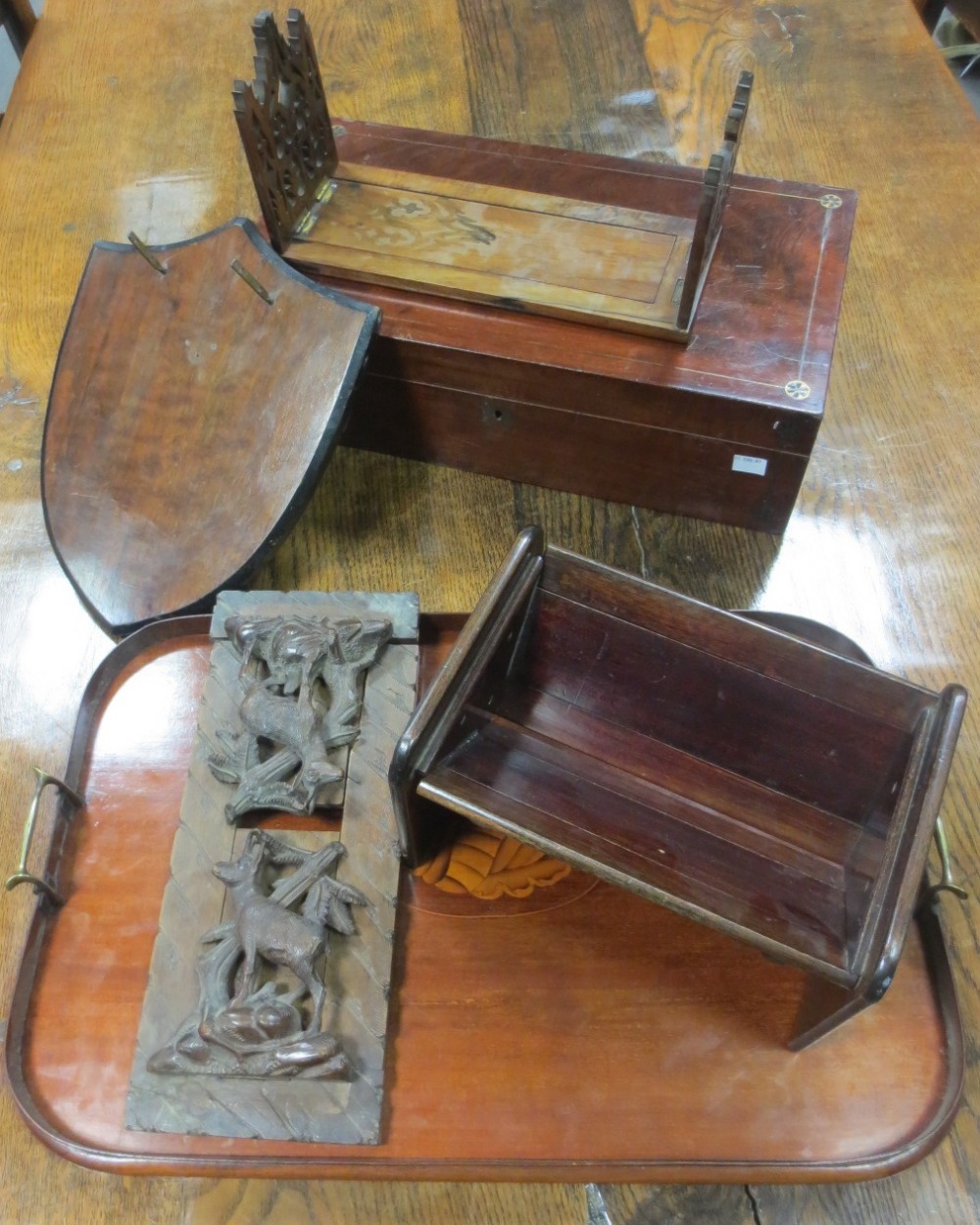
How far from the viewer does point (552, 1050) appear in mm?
904

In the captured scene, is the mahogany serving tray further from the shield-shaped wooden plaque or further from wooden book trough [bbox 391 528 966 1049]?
the shield-shaped wooden plaque

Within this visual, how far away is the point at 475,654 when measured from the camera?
913 millimetres

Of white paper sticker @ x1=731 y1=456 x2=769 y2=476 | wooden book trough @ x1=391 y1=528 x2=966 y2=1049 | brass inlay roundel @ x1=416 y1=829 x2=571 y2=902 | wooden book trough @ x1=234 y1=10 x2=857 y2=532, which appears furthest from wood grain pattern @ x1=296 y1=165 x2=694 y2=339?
brass inlay roundel @ x1=416 y1=829 x2=571 y2=902

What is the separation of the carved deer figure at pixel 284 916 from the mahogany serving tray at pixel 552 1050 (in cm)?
8

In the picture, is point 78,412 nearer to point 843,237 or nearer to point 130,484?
point 130,484

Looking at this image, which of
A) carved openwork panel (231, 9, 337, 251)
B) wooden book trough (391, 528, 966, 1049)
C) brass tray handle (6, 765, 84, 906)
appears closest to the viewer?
wooden book trough (391, 528, 966, 1049)

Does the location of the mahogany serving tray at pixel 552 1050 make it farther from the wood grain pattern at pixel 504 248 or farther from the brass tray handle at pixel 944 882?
the wood grain pattern at pixel 504 248

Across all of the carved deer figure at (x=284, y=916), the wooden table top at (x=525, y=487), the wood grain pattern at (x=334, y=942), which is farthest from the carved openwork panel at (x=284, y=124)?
the carved deer figure at (x=284, y=916)

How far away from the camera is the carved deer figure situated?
2.89 ft

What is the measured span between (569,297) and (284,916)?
0.76 metres

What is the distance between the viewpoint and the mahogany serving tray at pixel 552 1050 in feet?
2.82

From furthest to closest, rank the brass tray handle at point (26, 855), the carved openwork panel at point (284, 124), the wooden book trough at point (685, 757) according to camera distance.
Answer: the carved openwork panel at point (284, 124) < the brass tray handle at point (26, 855) < the wooden book trough at point (685, 757)

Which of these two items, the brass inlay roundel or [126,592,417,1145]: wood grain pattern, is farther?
the brass inlay roundel

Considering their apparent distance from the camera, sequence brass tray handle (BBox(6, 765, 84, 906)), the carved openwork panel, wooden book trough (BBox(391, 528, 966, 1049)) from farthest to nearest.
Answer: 1. the carved openwork panel
2. brass tray handle (BBox(6, 765, 84, 906))
3. wooden book trough (BBox(391, 528, 966, 1049))
